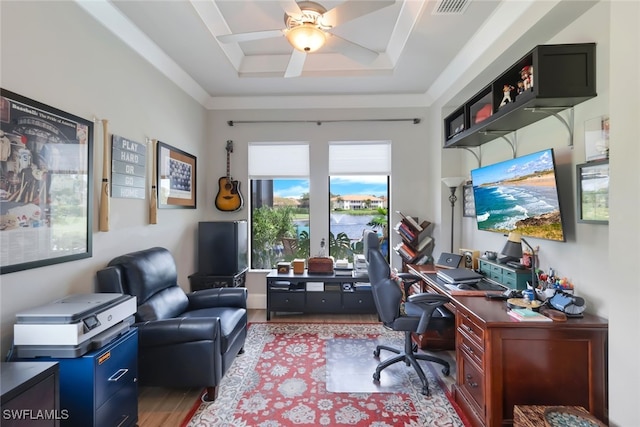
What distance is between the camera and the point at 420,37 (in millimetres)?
2543

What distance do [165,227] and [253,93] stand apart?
2.03 m

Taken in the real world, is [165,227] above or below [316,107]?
below

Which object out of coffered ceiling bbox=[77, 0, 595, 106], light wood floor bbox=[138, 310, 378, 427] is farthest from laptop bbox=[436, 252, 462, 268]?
light wood floor bbox=[138, 310, 378, 427]

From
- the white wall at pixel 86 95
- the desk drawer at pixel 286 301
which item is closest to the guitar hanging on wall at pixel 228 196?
the white wall at pixel 86 95

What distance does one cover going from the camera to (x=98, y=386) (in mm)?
1471

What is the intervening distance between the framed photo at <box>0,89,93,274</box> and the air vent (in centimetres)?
268

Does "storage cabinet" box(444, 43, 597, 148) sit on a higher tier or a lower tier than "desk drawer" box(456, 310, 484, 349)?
higher

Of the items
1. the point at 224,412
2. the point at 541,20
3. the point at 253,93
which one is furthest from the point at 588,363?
the point at 253,93

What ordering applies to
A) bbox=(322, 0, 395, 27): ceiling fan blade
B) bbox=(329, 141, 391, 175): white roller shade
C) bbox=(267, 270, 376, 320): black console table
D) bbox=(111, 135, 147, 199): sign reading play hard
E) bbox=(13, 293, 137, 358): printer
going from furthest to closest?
bbox=(329, 141, 391, 175): white roller shade
bbox=(267, 270, 376, 320): black console table
bbox=(111, 135, 147, 199): sign reading play hard
bbox=(322, 0, 395, 27): ceiling fan blade
bbox=(13, 293, 137, 358): printer

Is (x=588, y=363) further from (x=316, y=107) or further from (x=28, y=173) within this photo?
(x=316, y=107)

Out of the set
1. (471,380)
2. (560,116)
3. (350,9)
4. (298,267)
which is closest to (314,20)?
(350,9)

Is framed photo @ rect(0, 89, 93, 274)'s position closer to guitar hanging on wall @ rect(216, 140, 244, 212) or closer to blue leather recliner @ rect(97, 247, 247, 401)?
blue leather recliner @ rect(97, 247, 247, 401)

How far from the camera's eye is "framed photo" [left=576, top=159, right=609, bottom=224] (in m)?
1.63

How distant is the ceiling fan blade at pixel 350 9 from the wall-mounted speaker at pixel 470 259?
238 cm
